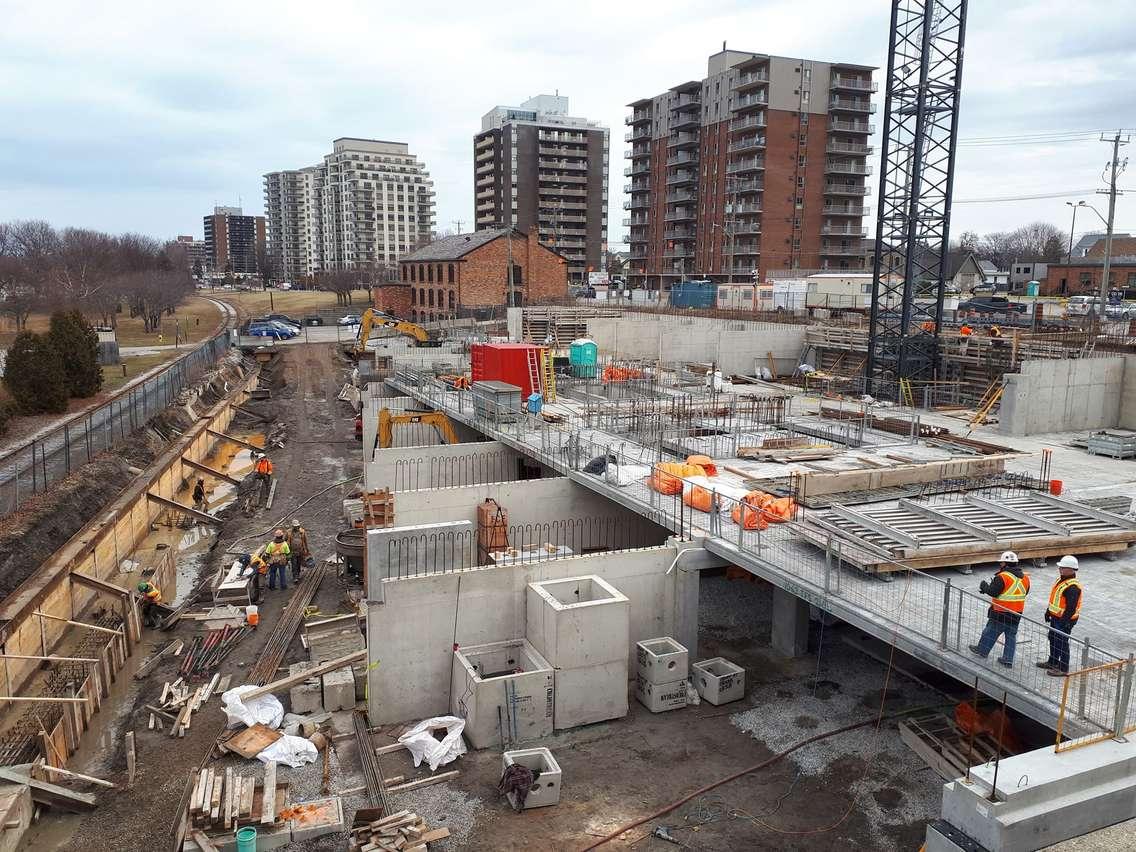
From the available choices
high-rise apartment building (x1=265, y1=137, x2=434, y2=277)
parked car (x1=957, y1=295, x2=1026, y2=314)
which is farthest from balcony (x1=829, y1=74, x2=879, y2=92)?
high-rise apartment building (x1=265, y1=137, x2=434, y2=277)

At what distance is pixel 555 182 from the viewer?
12169 centimetres

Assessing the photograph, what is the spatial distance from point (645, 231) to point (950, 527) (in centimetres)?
8844

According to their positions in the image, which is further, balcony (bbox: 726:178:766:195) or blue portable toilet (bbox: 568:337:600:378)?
balcony (bbox: 726:178:766:195)

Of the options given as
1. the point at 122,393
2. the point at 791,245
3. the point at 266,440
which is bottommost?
the point at 266,440

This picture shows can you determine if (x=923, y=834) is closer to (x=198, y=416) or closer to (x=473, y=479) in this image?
(x=473, y=479)

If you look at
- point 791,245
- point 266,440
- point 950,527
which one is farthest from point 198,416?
point 791,245

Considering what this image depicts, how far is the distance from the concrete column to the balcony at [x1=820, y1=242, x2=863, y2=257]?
71.5 metres

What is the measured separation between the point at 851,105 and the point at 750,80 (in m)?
9.68

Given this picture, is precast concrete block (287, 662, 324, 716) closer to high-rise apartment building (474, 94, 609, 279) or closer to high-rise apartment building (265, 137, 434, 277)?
high-rise apartment building (474, 94, 609, 279)

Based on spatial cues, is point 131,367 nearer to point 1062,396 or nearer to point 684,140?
point 1062,396

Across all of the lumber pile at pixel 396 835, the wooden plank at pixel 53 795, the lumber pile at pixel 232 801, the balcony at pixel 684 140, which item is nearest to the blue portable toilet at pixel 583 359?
the lumber pile at pixel 232 801

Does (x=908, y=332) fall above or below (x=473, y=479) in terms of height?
above

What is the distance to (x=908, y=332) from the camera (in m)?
35.1

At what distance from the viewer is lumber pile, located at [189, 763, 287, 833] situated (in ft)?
36.2
